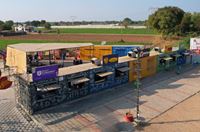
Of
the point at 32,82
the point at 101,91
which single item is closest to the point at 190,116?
the point at 101,91

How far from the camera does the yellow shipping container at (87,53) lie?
4103 cm

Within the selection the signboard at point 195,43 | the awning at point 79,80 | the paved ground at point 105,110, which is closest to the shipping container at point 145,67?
the paved ground at point 105,110

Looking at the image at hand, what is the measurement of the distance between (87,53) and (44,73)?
22.6 meters

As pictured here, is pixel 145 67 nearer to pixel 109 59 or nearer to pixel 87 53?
pixel 109 59

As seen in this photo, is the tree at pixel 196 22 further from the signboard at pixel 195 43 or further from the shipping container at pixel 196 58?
the shipping container at pixel 196 58

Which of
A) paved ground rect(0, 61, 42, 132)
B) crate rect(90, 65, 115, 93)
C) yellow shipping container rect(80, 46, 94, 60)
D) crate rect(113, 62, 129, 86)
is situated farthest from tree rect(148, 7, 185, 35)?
paved ground rect(0, 61, 42, 132)

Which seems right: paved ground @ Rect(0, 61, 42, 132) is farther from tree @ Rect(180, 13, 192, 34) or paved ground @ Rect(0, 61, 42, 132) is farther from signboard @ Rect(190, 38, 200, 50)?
tree @ Rect(180, 13, 192, 34)

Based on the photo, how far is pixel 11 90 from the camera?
25406mm

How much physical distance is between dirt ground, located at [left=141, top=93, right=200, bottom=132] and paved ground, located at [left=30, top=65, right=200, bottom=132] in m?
0.64

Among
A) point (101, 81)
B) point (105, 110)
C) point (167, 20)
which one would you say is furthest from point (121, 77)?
point (167, 20)

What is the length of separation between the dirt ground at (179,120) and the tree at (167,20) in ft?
148

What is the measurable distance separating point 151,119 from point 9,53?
21.3 metres

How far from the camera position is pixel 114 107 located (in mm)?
20547

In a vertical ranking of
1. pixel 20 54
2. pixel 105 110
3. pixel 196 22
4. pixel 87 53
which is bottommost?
pixel 105 110
